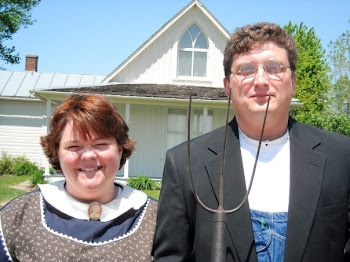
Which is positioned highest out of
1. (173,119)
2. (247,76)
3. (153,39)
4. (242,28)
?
(153,39)

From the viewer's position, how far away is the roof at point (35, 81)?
2615 centimetres

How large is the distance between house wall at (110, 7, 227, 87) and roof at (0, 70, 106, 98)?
10615 millimetres

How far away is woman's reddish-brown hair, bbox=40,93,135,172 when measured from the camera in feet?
8.26

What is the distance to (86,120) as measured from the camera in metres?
2.51

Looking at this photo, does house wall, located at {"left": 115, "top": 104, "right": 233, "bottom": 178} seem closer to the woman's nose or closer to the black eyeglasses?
the woman's nose

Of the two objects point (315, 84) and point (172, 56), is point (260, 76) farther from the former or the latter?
point (315, 84)

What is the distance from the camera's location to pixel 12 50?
27.3 m

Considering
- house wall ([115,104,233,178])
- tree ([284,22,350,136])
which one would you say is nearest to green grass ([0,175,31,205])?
house wall ([115,104,233,178])

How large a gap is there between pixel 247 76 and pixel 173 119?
1557 centimetres

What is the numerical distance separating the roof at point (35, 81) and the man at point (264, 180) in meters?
24.6

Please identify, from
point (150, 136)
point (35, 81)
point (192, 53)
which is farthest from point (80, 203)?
point (35, 81)

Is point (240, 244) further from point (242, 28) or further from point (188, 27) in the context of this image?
point (188, 27)

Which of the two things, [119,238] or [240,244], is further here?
[119,238]

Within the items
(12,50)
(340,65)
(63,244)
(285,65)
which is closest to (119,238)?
(63,244)
